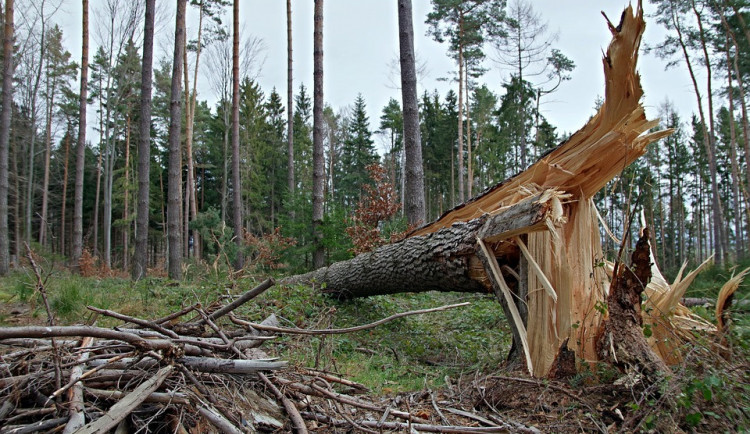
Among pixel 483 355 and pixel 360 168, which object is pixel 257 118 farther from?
pixel 483 355

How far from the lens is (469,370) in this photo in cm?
365

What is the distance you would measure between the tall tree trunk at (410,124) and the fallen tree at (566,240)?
13.4 ft

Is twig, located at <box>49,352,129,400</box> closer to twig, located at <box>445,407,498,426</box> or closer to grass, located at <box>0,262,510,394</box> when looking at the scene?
grass, located at <box>0,262,510,394</box>

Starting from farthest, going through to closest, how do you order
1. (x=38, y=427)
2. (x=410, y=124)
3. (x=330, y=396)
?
1. (x=410, y=124)
2. (x=330, y=396)
3. (x=38, y=427)

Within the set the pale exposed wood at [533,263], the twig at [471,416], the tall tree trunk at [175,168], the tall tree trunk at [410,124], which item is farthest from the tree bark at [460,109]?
the twig at [471,416]

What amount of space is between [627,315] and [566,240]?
694mm

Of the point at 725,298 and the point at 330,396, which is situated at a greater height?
the point at 725,298

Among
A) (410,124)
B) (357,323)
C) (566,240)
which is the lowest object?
(357,323)

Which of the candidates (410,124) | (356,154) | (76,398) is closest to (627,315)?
(76,398)

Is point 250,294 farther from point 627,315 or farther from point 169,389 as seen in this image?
point 627,315

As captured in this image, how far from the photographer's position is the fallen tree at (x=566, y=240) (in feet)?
9.15

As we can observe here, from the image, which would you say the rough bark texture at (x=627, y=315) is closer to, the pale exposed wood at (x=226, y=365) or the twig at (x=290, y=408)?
the twig at (x=290, y=408)

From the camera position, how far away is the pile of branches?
5.43ft

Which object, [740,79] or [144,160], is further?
[740,79]
